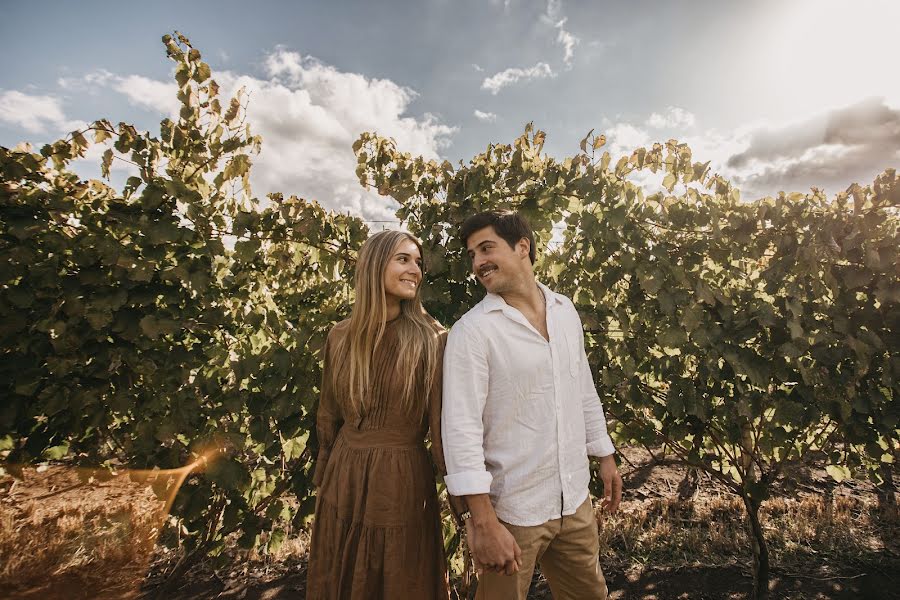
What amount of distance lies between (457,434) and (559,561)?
838 millimetres

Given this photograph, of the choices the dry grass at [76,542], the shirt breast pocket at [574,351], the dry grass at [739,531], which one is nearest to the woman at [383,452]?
the shirt breast pocket at [574,351]

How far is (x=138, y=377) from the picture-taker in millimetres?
2385

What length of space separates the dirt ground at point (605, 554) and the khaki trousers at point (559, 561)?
4.44ft

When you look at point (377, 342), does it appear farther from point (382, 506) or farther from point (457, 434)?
point (382, 506)

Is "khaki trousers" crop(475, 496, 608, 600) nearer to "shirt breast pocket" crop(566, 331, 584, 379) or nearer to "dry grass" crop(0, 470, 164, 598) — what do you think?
"shirt breast pocket" crop(566, 331, 584, 379)

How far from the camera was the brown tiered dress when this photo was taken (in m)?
1.75

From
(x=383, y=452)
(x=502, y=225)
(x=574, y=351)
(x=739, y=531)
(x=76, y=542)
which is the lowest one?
(x=739, y=531)

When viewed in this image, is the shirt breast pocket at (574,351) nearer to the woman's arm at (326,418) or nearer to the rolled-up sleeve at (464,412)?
the rolled-up sleeve at (464,412)

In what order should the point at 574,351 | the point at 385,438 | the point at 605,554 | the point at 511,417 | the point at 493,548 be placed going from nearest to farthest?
1. the point at 493,548
2. the point at 511,417
3. the point at 385,438
4. the point at 574,351
5. the point at 605,554

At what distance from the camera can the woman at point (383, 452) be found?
1763 mm

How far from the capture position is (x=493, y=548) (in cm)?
154

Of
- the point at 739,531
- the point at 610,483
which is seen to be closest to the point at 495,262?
the point at 610,483

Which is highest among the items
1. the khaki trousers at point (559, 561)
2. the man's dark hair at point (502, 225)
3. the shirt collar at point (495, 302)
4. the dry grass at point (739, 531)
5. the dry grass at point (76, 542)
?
the man's dark hair at point (502, 225)

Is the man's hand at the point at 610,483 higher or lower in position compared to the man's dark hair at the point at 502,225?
lower
